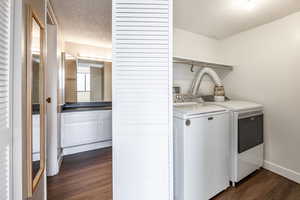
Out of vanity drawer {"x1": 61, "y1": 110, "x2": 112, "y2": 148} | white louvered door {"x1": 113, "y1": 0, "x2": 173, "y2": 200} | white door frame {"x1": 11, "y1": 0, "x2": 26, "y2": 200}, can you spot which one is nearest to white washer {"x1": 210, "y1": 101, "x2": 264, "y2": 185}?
white louvered door {"x1": 113, "y1": 0, "x2": 173, "y2": 200}

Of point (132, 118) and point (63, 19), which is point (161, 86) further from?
point (63, 19)

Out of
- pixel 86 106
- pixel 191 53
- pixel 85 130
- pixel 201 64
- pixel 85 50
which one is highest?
pixel 85 50

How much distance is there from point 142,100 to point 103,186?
1.39 meters

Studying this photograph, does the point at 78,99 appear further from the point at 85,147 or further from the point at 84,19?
the point at 84,19

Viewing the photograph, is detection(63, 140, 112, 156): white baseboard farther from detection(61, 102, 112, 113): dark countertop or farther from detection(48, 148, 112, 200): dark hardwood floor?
detection(61, 102, 112, 113): dark countertop

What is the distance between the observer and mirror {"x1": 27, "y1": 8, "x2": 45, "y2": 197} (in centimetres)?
100

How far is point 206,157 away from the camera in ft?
4.54

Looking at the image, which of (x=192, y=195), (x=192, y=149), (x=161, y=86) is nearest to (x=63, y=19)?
(x=161, y=86)

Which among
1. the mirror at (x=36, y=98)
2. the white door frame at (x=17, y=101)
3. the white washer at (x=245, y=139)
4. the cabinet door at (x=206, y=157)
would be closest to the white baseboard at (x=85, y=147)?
the mirror at (x=36, y=98)

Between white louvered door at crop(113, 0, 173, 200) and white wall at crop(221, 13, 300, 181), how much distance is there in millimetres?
1902

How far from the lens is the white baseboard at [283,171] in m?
1.74

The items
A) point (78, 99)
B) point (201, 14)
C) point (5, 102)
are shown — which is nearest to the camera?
point (5, 102)

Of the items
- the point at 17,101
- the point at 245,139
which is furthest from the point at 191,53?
the point at 17,101

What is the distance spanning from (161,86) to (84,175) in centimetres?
177
